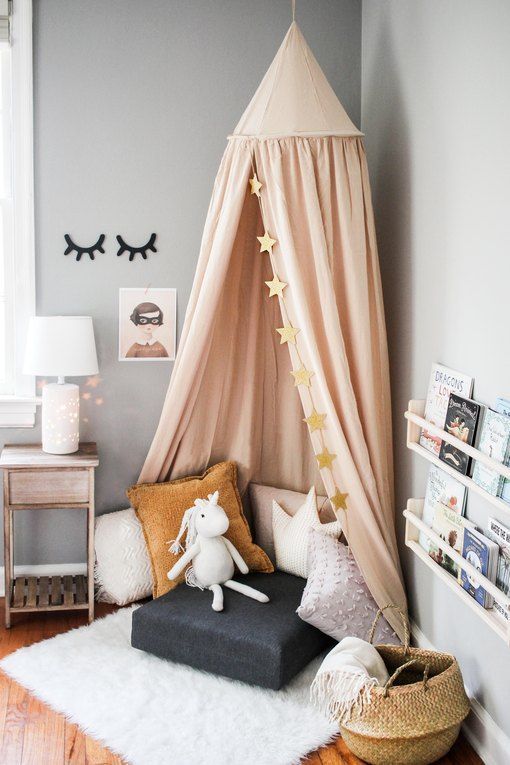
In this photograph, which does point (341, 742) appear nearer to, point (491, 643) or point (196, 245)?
point (491, 643)

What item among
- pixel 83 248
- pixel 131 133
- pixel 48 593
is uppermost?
pixel 131 133

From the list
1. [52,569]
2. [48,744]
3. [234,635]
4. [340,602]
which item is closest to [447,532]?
[340,602]

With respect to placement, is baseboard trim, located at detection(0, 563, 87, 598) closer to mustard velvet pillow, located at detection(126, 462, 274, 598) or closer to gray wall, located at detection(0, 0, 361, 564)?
gray wall, located at detection(0, 0, 361, 564)

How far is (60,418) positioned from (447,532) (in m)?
1.60

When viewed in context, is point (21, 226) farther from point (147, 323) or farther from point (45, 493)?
point (45, 493)

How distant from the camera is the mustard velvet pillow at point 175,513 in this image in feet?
10.5

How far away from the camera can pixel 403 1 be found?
2.96 meters

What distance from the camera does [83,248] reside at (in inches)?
135

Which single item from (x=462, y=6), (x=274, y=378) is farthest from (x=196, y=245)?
(x=462, y=6)

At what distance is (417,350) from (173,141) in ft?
4.66

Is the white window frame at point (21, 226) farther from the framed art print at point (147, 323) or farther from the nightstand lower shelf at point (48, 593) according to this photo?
the nightstand lower shelf at point (48, 593)

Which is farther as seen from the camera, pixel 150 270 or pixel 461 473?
pixel 150 270

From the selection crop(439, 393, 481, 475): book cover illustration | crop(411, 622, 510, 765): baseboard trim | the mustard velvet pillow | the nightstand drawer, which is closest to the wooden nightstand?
the nightstand drawer

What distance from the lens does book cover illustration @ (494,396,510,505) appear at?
209cm
